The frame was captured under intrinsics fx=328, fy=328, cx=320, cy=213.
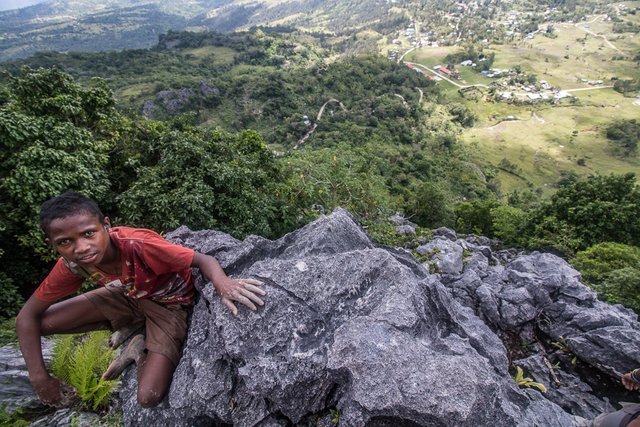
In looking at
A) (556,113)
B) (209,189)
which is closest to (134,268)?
(209,189)

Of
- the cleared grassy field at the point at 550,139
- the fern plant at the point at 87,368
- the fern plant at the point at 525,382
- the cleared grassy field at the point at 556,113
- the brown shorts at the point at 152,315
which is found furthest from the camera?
the cleared grassy field at the point at 556,113

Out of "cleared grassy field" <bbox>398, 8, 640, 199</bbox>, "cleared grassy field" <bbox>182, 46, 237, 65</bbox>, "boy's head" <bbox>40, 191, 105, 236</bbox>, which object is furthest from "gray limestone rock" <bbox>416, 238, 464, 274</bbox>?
"cleared grassy field" <bbox>182, 46, 237, 65</bbox>

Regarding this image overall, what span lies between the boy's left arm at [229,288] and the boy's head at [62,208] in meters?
1.36

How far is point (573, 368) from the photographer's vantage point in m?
6.38

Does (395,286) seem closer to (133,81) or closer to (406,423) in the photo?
(406,423)

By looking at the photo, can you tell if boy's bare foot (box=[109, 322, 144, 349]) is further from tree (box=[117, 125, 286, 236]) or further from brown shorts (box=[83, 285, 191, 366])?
tree (box=[117, 125, 286, 236])

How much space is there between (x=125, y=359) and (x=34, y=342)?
42.9 inches

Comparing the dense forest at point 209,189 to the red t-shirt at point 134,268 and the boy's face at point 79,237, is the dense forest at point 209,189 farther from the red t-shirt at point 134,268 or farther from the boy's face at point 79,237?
the boy's face at point 79,237

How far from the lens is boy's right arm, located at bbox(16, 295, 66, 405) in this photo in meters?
3.99

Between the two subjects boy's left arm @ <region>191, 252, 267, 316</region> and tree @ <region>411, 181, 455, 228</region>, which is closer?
boy's left arm @ <region>191, 252, 267, 316</region>

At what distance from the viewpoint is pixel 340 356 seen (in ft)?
11.8

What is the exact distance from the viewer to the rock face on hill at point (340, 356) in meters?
3.45

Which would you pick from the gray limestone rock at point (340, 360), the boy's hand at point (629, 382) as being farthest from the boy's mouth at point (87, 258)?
the boy's hand at point (629, 382)

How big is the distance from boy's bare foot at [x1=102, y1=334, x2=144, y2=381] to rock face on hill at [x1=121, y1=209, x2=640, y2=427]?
19 centimetres
